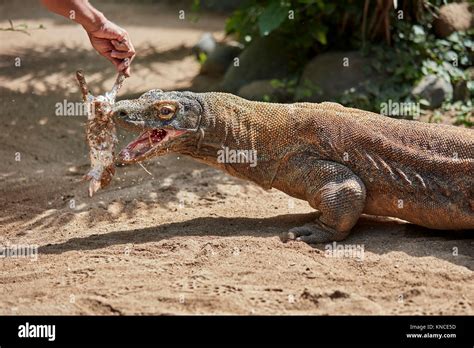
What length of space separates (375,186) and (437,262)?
3.30 feet

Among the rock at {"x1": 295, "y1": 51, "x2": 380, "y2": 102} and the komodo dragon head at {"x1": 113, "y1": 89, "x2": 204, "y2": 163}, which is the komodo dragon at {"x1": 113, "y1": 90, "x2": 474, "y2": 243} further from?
the rock at {"x1": 295, "y1": 51, "x2": 380, "y2": 102}

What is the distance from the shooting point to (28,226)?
8.38m

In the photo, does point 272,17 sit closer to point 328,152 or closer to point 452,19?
point 452,19

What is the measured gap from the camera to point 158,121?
7.38 m

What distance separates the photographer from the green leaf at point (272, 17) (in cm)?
1238

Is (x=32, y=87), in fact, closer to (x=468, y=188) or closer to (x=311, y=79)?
(x=311, y=79)

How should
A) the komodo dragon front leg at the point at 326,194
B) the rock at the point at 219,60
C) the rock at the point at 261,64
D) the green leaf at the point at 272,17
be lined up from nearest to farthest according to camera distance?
the komodo dragon front leg at the point at 326,194 < the green leaf at the point at 272,17 < the rock at the point at 261,64 < the rock at the point at 219,60

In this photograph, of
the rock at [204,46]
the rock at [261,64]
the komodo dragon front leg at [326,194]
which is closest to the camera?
the komodo dragon front leg at [326,194]

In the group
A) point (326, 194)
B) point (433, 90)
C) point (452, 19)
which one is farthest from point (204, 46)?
point (326, 194)

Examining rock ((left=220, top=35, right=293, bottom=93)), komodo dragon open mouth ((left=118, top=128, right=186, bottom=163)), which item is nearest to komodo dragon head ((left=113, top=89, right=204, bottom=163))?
komodo dragon open mouth ((left=118, top=128, right=186, bottom=163))

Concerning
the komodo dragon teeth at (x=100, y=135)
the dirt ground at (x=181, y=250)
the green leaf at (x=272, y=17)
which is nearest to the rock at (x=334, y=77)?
the green leaf at (x=272, y=17)

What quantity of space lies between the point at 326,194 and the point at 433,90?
18.7ft

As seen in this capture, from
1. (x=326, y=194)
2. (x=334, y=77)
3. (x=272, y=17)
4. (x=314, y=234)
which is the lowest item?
(x=314, y=234)

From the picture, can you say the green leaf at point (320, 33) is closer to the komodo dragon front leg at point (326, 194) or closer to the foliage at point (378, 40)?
the foliage at point (378, 40)
